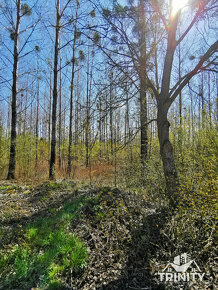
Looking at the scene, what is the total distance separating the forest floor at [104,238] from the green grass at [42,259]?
0.01 meters

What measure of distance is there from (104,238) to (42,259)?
2.95 feet

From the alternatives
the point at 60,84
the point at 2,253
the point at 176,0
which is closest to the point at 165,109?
the point at 176,0

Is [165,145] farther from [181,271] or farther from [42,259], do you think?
[42,259]

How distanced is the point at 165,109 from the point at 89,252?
2628 millimetres

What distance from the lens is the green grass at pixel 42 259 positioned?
1.53m

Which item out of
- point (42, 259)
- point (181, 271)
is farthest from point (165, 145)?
point (42, 259)

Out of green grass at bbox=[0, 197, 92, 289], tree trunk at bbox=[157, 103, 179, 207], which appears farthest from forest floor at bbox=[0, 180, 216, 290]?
tree trunk at bbox=[157, 103, 179, 207]

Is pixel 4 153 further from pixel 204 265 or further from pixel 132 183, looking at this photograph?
pixel 204 265

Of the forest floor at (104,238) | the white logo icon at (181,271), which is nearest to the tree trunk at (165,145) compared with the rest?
the forest floor at (104,238)

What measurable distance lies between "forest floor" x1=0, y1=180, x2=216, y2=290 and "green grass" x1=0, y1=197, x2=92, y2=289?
0.01 metres

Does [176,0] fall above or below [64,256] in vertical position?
above

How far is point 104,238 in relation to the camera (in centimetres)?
227

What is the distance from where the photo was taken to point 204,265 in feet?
5.35

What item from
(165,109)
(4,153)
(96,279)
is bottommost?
(96,279)
